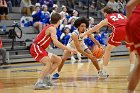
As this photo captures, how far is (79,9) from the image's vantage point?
21125 mm

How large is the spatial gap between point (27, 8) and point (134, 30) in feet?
44.9

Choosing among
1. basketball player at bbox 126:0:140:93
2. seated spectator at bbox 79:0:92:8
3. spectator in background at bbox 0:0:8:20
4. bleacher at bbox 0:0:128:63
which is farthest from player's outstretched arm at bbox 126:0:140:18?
seated spectator at bbox 79:0:92:8

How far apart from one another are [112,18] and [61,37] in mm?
7604

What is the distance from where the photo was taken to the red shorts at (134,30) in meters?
4.35

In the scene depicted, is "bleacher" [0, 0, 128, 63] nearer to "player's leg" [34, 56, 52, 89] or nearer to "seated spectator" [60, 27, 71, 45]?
"seated spectator" [60, 27, 71, 45]

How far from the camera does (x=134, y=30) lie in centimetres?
436

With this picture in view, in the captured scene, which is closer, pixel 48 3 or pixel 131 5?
pixel 131 5

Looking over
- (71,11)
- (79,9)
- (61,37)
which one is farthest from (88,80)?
(79,9)

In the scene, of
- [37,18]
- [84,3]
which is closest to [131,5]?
[37,18]

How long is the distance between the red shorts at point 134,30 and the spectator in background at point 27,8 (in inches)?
533

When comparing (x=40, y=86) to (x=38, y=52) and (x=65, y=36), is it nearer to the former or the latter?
(x=38, y=52)

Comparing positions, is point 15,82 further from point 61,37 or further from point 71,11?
point 71,11

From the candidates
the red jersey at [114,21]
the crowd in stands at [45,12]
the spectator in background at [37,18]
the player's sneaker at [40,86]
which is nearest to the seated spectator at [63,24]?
the crowd in stands at [45,12]

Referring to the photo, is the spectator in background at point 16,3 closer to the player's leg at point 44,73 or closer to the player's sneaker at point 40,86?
the player's leg at point 44,73
